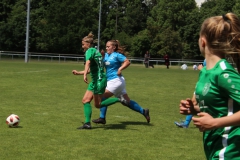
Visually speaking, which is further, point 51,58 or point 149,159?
point 51,58

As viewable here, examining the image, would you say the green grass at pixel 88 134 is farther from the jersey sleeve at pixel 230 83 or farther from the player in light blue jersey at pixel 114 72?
the jersey sleeve at pixel 230 83

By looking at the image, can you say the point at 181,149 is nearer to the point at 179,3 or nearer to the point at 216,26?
the point at 216,26

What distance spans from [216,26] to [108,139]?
489 centimetres

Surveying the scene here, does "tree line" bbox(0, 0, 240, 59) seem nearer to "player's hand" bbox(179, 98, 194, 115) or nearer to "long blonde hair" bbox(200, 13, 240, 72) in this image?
"player's hand" bbox(179, 98, 194, 115)

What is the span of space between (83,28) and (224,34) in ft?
201

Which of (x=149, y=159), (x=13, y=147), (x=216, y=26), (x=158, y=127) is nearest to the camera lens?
(x=216, y=26)

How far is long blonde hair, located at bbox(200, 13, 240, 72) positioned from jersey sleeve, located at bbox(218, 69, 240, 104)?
151mm

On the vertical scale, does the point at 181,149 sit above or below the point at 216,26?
below

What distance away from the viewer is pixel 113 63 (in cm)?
926

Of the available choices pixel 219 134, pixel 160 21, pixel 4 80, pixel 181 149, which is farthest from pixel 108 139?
pixel 160 21

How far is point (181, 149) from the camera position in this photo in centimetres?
684

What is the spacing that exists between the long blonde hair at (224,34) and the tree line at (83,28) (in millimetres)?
57153

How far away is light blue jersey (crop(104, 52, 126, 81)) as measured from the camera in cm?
923

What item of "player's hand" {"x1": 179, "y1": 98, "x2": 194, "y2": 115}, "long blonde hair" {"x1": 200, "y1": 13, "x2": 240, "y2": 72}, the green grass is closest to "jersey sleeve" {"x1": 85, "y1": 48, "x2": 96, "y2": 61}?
the green grass
